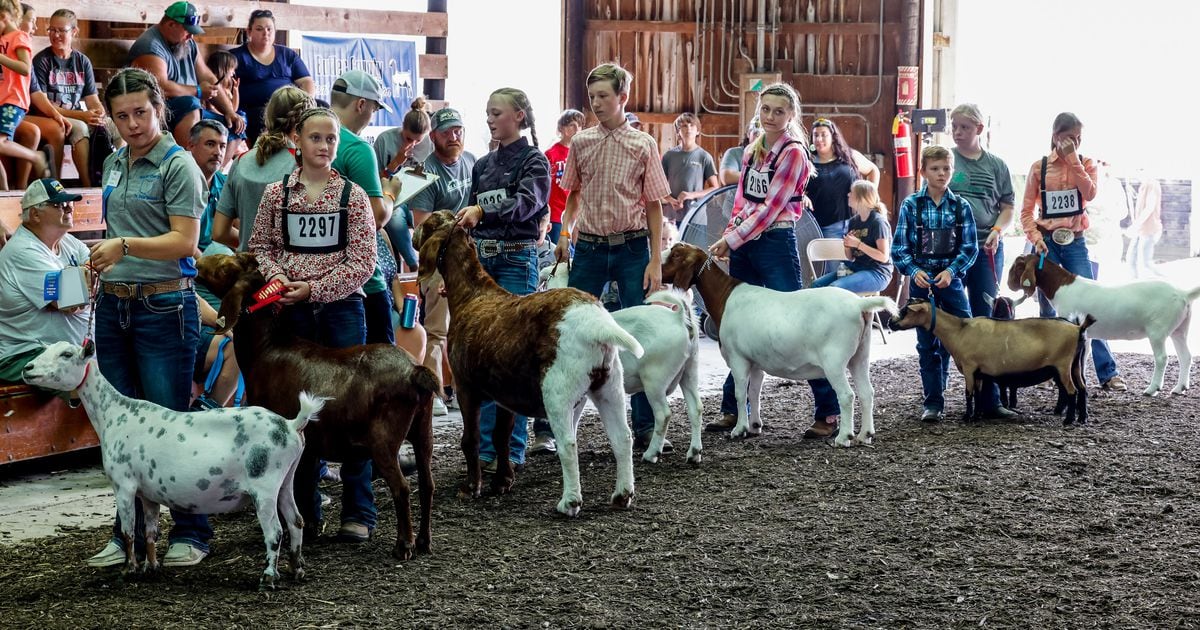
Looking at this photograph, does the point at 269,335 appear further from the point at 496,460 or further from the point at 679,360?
the point at 679,360

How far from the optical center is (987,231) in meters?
7.94

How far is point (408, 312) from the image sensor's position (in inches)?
272

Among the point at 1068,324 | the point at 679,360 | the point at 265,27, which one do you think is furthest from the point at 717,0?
the point at 679,360

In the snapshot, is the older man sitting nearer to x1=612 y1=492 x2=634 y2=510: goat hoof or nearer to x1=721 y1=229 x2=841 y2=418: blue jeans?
x1=612 y1=492 x2=634 y2=510: goat hoof

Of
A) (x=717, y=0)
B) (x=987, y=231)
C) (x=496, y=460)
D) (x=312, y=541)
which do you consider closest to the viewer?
(x=312, y=541)

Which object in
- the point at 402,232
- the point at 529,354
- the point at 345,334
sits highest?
the point at 402,232

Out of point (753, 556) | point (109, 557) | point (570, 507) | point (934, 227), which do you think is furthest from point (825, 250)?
point (109, 557)

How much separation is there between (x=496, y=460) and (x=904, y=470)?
6.24 feet

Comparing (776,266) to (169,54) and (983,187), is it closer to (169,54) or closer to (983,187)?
(983,187)

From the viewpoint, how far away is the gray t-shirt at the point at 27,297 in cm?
599

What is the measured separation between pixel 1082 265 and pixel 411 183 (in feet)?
14.3

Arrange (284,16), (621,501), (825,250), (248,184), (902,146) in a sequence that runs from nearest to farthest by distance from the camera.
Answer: (248,184)
(621,501)
(825,250)
(284,16)
(902,146)

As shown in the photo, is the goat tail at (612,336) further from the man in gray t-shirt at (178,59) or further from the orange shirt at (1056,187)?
the man in gray t-shirt at (178,59)

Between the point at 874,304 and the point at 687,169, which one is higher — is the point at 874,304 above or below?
below
